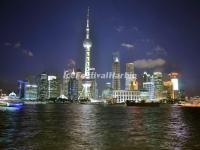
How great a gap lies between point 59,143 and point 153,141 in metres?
12.6

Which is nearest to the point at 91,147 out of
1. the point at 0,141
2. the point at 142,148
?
the point at 142,148

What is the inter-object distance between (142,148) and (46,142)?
492 inches

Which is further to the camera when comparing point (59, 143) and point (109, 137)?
point (109, 137)

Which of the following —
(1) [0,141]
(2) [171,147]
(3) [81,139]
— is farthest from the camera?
(3) [81,139]

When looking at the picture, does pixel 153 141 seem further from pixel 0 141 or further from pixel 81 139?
pixel 0 141

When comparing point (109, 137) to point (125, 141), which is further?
point (109, 137)

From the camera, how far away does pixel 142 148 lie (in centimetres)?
4197

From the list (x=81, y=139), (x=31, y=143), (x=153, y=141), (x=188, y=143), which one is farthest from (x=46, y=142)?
(x=188, y=143)

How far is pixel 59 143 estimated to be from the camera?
4525cm

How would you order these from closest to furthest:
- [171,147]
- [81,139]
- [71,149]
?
[71,149] < [171,147] < [81,139]

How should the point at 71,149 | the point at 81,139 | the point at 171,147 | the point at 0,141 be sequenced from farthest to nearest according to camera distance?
the point at 81,139 < the point at 0,141 < the point at 171,147 < the point at 71,149

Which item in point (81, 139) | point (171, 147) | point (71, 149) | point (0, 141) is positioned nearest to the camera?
point (71, 149)

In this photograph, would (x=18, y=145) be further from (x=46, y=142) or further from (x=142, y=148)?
(x=142, y=148)

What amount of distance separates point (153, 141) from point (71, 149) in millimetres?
12849
